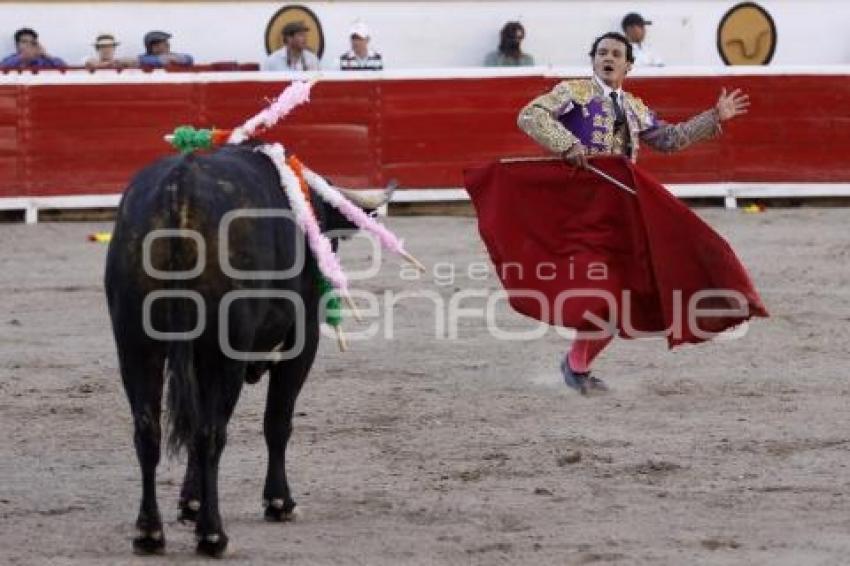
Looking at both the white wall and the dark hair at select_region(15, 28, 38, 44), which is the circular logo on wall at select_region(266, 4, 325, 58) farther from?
the dark hair at select_region(15, 28, 38, 44)

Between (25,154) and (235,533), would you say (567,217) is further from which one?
(25,154)

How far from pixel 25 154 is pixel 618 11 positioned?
531 centimetres

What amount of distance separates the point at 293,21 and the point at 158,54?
69.4 inches

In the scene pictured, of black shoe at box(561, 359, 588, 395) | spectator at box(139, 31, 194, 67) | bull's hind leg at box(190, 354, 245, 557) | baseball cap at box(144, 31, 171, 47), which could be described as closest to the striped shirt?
spectator at box(139, 31, 194, 67)

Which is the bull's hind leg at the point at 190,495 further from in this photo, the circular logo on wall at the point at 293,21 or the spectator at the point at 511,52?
the circular logo on wall at the point at 293,21

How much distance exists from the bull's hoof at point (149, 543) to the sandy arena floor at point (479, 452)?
0.04 metres

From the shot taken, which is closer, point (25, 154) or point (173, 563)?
point (173, 563)

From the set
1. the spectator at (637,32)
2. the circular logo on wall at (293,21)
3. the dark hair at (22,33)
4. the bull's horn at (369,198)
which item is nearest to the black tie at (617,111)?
the bull's horn at (369,198)

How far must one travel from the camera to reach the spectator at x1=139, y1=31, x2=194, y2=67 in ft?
43.1

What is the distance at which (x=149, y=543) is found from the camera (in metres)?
4.48

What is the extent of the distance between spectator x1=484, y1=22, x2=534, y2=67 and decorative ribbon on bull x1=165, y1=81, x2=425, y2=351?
28.6ft

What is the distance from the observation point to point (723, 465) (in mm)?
5562

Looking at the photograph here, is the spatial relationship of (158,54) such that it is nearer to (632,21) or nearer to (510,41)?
(510,41)

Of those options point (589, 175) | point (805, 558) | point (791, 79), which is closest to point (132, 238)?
point (805, 558)
